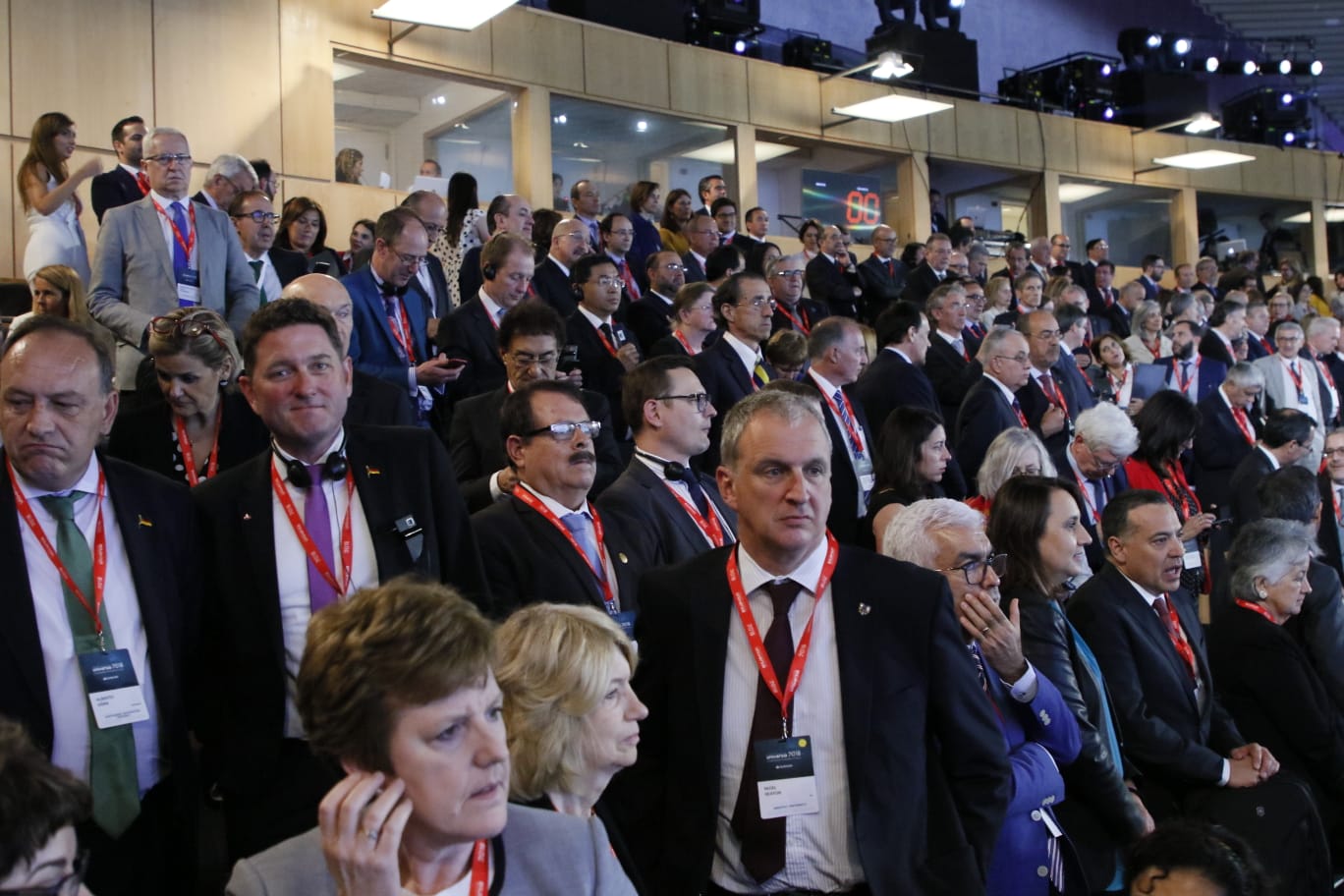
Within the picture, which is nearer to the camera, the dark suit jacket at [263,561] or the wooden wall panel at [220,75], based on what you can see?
the dark suit jacket at [263,561]

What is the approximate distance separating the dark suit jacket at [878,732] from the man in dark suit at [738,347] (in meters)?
3.14

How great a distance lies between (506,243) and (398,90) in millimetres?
6032

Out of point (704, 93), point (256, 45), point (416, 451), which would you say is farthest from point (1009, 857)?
point (704, 93)

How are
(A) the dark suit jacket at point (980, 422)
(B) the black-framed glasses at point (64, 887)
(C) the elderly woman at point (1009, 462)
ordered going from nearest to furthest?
(B) the black-framed glasses at point (64, 887), (C) the elderly woman at point (1009, 462), (A) the dark suit jacket at point (980, 422)

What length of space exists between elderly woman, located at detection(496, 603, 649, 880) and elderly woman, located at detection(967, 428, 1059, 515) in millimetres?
2559

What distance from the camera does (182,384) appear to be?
2.92 metres

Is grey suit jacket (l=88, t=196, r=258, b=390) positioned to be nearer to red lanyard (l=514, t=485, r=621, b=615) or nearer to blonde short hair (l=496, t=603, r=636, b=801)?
red lanyard (l=514, t=485, r=621, b=615)

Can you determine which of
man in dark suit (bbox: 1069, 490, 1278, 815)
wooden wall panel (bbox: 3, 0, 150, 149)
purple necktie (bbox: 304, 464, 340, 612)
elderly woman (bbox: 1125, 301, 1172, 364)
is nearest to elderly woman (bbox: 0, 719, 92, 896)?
purple necktie (bbox: 304, 464, 340, 612)

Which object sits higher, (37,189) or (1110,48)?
(1110,48)

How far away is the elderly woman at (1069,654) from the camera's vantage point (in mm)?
2850

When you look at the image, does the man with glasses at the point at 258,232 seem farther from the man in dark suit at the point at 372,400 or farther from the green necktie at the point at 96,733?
the green necktie at the point at 96,733

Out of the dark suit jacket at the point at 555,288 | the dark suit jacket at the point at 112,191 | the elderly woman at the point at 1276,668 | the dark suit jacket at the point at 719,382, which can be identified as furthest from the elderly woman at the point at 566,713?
the dark suit jacket at the point at 112,191

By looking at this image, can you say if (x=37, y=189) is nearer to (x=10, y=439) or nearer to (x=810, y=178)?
(x=10, y=439)

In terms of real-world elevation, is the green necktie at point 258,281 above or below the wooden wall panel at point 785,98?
below
